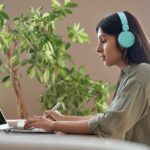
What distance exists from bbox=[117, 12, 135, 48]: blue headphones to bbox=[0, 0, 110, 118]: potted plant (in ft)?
2.64

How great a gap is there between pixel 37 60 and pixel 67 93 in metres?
0.31

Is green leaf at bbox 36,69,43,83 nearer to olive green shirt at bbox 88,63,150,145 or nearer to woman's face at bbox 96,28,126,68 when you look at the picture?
woman's face at bbox 96,28,126,68

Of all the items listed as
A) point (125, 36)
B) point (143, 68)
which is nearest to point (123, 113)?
point (143, 68)

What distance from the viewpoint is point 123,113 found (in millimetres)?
1278

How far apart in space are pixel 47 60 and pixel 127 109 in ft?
3.24

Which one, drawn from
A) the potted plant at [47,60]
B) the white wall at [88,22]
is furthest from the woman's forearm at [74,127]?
the white wall at [88,22]

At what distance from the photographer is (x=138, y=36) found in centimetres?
145

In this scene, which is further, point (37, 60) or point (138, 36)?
point (37, 60)

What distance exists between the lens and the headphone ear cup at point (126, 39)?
4.56 ft

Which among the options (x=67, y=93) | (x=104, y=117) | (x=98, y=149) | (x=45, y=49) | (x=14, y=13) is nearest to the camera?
(x=98, y=149)

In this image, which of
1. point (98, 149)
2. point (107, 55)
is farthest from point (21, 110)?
point (98, 149)

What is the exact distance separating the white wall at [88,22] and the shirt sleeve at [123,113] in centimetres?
179

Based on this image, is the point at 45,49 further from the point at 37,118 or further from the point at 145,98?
the point at 145,98

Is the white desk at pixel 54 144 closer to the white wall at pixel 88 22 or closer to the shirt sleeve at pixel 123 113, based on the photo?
the shirt sleeve at pixel 123 113
